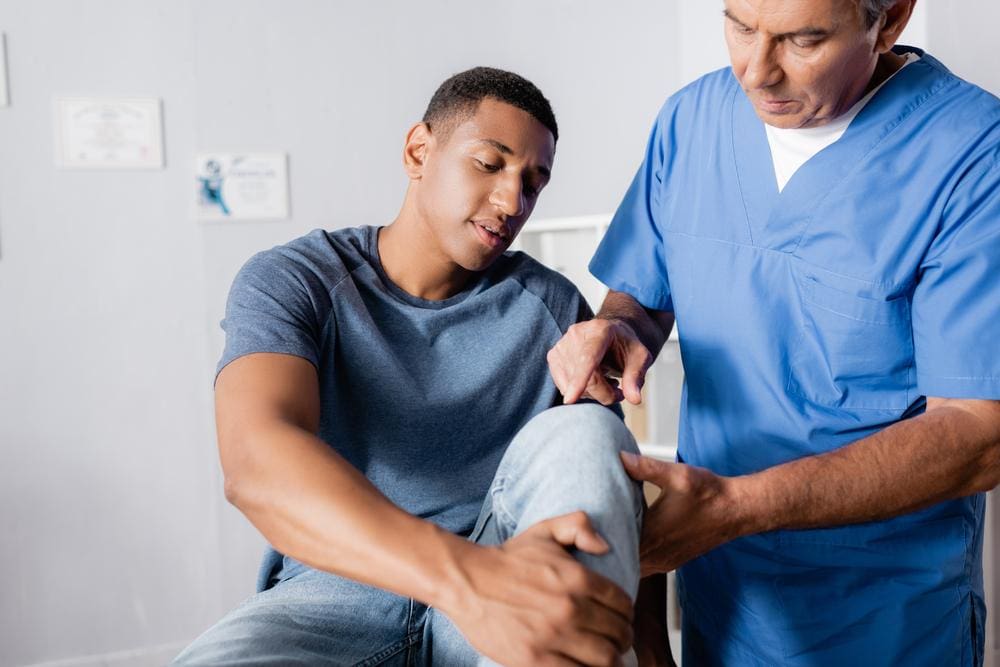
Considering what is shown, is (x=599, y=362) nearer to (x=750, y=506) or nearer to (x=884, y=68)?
(x=750, y=506)

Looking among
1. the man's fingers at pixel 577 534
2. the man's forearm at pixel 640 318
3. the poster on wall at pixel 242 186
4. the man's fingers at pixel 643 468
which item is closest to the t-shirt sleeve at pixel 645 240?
the man's forearm at pixel 640 318

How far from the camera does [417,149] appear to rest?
4.50 ft

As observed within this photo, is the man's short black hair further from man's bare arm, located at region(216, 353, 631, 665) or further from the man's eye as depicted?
man's bare arm, located at region(216, 353, 631, 665)

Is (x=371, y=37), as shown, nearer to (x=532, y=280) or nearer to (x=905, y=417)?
(x=532, y=280)

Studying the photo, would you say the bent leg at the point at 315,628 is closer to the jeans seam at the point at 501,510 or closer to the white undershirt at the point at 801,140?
the jeans seam at the point at 501,510

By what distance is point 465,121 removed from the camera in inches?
51.2

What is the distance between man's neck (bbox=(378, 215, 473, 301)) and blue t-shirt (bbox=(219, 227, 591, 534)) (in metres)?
0.02

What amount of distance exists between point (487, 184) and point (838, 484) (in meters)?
0.60

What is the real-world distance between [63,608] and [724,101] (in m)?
2.33

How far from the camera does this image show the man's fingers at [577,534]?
2.52 ft

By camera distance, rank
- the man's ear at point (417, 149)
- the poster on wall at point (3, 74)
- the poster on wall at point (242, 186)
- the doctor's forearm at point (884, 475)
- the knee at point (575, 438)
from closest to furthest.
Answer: the knee at point (575, 438)
the doctor's forearm at point (884, 475)
the man's ear at point (417, 149)
the poster on wall at point (3, 74)
the poster on wall at point (242, 186)

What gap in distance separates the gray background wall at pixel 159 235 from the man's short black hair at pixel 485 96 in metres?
1.49

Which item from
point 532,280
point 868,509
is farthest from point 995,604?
point 532,280

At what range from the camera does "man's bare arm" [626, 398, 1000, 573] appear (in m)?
0.91
